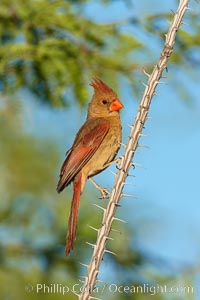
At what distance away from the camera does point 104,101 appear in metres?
4.42

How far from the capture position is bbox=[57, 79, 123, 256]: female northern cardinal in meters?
3.85

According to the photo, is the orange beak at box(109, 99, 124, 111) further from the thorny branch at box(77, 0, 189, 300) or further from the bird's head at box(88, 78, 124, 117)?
the thorny branch at box(77, 0, 189, 300)

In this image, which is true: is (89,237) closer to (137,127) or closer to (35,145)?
(35,145)

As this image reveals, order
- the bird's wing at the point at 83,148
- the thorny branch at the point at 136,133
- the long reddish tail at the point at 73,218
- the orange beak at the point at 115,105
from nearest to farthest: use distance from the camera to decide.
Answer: the thorny branch at the point at 136,133
the long reddish tail at the point at 73,218
the bird's wing at the point at 83,148
the orange beak at the point at 115,105

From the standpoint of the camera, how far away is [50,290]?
5398 millimetres

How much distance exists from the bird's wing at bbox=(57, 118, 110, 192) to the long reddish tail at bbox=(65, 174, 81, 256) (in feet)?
0.21

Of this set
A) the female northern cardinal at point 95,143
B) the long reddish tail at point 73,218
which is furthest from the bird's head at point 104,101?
the long reddish tail at point 73,218

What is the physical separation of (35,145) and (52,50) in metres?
1.88

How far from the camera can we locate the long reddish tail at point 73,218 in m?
3.17

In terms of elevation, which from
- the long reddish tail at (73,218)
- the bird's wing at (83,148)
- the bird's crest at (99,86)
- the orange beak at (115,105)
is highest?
the bird's crest at (99,86)

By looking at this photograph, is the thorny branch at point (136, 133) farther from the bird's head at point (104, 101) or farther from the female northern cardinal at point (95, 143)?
the bird's head at point (104, 101)

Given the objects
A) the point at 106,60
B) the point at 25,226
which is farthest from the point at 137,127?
the point at 25,226

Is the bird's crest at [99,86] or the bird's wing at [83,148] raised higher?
the bird's crest at [99,86]

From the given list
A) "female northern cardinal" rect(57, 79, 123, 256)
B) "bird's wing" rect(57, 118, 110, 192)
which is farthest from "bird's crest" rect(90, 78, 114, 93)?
"bird's wing" rect(57, 118, 110, 192)
